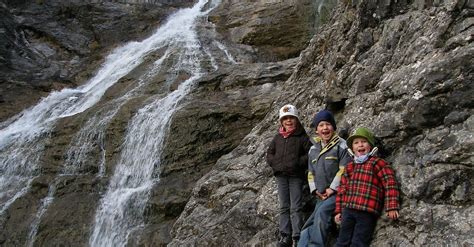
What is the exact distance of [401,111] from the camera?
19.9 feet

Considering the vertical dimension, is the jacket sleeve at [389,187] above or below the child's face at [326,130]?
below

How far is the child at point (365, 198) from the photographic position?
515cm

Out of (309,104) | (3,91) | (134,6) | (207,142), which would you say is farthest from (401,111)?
(134,6)

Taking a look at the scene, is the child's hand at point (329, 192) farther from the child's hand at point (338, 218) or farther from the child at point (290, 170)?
the child at point (290, 170)

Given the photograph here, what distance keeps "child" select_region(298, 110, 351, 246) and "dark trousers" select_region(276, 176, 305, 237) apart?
0.37m

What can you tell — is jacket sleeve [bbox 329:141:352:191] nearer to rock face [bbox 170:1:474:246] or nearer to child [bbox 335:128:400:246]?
child [bbox 335:128:400:246]

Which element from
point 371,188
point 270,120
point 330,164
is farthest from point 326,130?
point 270,120

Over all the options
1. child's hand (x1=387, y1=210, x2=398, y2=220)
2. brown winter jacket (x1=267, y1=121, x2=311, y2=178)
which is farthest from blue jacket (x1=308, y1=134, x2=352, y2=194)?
child's hand (x1=387, y1=210, x2=398, y2=220)

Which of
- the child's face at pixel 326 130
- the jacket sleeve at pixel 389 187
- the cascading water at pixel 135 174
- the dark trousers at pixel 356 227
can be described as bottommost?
the cascading water at pixel 135 174

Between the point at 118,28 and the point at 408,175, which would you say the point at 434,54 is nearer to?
the point at 408,175

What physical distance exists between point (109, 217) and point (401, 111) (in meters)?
8.48

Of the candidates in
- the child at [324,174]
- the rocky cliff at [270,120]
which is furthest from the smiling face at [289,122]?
the rocky cliff at [270,120]

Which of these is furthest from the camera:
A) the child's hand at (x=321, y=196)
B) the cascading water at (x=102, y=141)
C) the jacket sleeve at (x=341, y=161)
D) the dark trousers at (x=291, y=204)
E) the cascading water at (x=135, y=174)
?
the cascading water at (x=102, y=141)

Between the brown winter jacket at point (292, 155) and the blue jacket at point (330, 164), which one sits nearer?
the blue jacket at point (330, 164)
